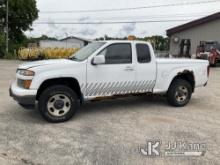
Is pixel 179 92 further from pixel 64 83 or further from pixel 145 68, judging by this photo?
pixel 64 83

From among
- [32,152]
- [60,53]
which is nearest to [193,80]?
[32,152]

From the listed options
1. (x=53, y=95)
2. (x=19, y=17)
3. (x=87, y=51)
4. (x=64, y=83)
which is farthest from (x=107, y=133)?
(x=19, y=17)

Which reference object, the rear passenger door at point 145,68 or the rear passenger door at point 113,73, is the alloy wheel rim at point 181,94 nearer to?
the rear passenger door at point 145,68

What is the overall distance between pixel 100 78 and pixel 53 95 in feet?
3.64

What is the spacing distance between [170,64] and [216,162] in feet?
11.6

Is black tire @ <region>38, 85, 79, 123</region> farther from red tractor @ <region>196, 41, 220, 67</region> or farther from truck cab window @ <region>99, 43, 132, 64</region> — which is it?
red tractor @ <region>196, 41, 220, 67</region>

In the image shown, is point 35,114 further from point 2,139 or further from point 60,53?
point 60,53

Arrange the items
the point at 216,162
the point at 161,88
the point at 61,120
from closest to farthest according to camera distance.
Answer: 1. the point at 216,162
2. the point at 61,120
3. the point at 161,88

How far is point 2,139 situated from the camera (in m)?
5.02

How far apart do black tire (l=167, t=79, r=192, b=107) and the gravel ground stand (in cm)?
20

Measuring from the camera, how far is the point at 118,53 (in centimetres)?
667

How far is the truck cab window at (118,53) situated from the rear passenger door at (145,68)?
0.25 m

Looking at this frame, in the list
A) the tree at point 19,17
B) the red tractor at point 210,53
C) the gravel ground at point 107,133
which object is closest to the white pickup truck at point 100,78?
the gravel ground at point 107,133

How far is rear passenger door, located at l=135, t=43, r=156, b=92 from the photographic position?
685 centimetres
